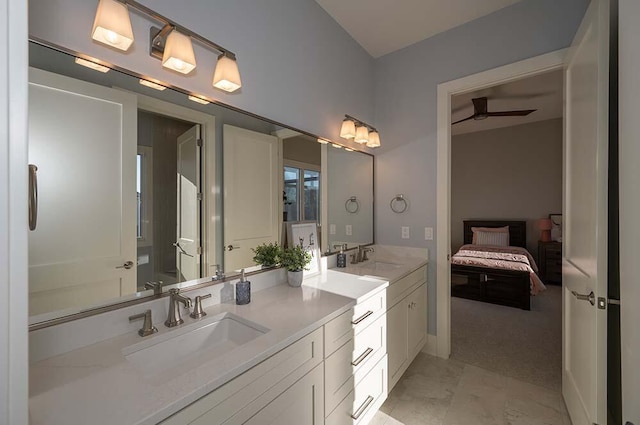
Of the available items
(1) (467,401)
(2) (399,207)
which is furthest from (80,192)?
(1) (467,401)

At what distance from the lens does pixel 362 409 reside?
1550mm

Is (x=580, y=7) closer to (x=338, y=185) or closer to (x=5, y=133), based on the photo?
(x=338, y=185)

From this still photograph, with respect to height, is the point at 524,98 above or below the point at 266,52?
above

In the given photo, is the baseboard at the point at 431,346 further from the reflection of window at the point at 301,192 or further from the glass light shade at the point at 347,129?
the glass light shade at the point at 347,129

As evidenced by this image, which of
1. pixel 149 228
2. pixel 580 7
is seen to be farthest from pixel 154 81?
pixel 580 7

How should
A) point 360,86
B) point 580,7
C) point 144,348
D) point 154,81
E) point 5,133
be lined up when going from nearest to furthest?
point 5,133 → point 144,348 → point 154,81 → point 580,7 → point 360,86

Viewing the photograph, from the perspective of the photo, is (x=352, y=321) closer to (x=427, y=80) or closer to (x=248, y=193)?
(x=248, y=193)

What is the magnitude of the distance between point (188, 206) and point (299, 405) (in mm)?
999

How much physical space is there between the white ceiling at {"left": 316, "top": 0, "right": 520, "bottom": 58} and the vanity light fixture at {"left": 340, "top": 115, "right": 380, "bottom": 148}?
731 millimetres

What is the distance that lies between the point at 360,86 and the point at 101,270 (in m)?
2.42

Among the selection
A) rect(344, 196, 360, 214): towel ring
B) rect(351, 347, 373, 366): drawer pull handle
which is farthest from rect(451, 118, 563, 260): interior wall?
rect(351, 347, 373, 366): drawer pull handle

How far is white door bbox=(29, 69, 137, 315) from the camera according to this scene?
95 centimetres

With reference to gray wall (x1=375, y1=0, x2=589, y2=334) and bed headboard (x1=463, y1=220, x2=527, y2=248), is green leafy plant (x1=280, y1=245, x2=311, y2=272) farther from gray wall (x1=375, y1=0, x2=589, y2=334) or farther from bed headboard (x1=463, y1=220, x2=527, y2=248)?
bed headboard (x1=463, y1=220, x2=527, y2=248)

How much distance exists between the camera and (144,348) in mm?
1034
